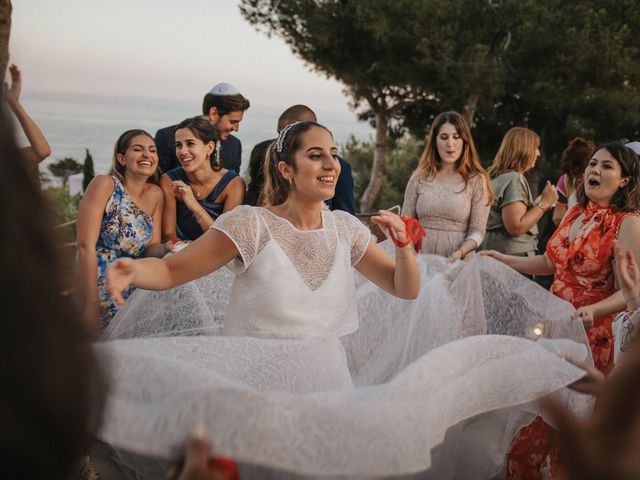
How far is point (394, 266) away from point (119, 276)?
1138 mm

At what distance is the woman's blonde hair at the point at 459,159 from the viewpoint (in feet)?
14.6

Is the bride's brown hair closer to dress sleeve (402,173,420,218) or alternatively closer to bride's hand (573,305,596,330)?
bride's hand (573,305,596,330)

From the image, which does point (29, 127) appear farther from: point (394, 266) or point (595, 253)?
point (595, 253)

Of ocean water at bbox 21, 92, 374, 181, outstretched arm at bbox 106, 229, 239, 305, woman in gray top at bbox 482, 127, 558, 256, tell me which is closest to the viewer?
outstretched arm at bbox 106, 229, 239, 305

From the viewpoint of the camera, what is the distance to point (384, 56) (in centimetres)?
1312

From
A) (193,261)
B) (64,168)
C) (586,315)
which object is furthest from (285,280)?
(64,168)

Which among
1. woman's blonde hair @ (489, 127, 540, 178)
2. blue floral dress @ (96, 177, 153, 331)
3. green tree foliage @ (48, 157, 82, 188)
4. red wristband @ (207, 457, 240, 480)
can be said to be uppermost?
woman's blonde hair @ (489, 127, 540, 178)

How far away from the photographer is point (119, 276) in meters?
2.27

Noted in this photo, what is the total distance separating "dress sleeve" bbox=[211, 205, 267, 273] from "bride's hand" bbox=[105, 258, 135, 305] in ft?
1.27

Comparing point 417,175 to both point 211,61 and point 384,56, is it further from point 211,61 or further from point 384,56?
point 211,61

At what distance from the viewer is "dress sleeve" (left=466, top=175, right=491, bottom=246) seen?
4324 millimetres

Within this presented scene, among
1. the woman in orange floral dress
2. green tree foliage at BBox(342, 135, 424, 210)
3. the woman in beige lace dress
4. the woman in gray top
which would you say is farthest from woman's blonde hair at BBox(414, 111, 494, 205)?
green tree foliage at BBox(342, 135, 424, 210)

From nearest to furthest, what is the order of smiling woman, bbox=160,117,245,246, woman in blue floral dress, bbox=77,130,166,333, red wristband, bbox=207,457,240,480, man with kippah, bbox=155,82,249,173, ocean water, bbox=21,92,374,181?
red wristband, bbox=207,457,240,480, woman in blue floral dress, bbox=77,130,166,333, smiling woman, bbox=160,117,245,246, man with kippah, bbox=155,82,249,173, ocean water, bbox=21,92,374,181

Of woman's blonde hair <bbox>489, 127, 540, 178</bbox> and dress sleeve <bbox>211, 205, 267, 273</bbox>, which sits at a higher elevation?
woman's blonde hair <bbox>489, 127, 540, 178</bbox>
